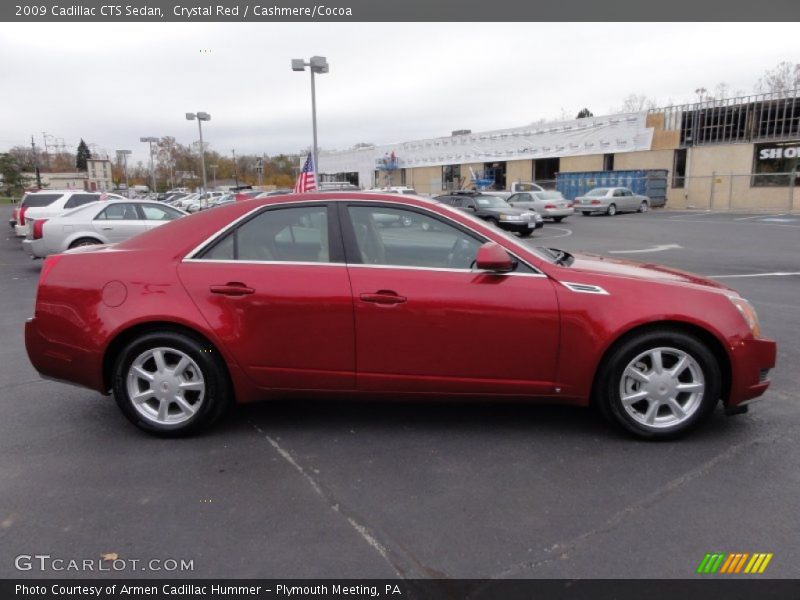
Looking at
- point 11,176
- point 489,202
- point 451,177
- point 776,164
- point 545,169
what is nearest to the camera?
point 489,202

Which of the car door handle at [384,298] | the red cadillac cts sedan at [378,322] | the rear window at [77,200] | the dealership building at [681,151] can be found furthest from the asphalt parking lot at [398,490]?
the dealership building at [681,151]

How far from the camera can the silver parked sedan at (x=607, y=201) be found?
3028 cm

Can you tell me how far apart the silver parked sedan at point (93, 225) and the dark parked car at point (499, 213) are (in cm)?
970

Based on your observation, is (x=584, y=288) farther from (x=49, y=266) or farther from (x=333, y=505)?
(x=49, y=266)

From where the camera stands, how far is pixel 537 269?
3666 mm

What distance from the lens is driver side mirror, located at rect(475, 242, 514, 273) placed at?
3.52m

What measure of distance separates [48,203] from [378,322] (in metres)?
19.1

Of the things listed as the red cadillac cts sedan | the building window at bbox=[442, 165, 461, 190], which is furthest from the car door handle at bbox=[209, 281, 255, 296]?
the building window at bbox=[442, 165, 461, 190]

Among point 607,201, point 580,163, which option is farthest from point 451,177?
point 607,201

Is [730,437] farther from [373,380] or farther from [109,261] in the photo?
[109,261]

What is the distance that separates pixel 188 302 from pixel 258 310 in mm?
452

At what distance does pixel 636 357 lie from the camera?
3.62 m

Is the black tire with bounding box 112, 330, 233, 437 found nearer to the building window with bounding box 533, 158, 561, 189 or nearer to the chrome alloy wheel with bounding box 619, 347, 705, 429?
the chrome alloy wheel with bounding box 619, 347, 705, 429
